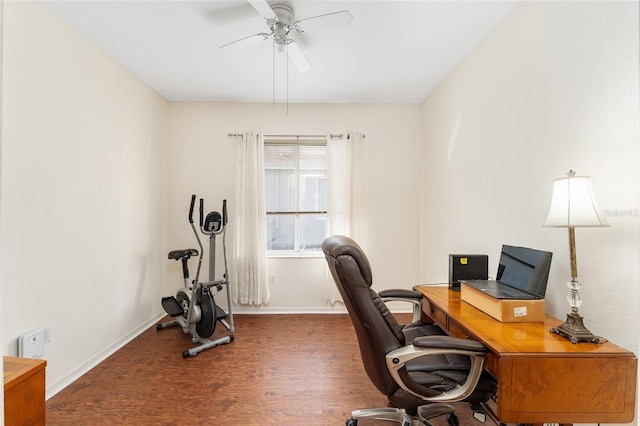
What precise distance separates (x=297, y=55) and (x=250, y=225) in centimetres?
206

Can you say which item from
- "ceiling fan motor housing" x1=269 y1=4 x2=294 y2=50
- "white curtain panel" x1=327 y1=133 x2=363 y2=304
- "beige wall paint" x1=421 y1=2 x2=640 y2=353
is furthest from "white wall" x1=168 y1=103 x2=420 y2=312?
"ceiling fan motor housing" x1=269 y1=4 x2=294 y2=50

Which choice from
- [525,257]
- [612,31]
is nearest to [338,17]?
[612,31]

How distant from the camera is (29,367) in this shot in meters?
1.40

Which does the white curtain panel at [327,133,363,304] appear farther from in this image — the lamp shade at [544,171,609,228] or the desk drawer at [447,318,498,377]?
the lamp shade at [544,171,609,228]

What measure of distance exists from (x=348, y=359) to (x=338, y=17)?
2633 millimetres

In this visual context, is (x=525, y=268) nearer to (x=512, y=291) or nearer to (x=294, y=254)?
(x=512, y=291)

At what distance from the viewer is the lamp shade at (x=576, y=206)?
1323mm

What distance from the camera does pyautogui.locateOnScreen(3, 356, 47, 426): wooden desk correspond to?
1.29m

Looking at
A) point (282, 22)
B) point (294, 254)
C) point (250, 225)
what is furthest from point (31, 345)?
point (282, 22)

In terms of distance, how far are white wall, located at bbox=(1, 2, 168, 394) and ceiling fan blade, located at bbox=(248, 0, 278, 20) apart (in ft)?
4.92

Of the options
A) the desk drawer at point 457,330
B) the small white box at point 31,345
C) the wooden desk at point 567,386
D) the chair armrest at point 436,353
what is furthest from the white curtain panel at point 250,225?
the wooden desk at point 567,386

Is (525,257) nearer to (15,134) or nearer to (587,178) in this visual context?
(587,178)

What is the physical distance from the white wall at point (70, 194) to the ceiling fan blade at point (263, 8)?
1.50 meters

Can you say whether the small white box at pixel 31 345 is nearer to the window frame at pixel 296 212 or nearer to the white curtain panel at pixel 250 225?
the white curtain panel at pixel 250 225
